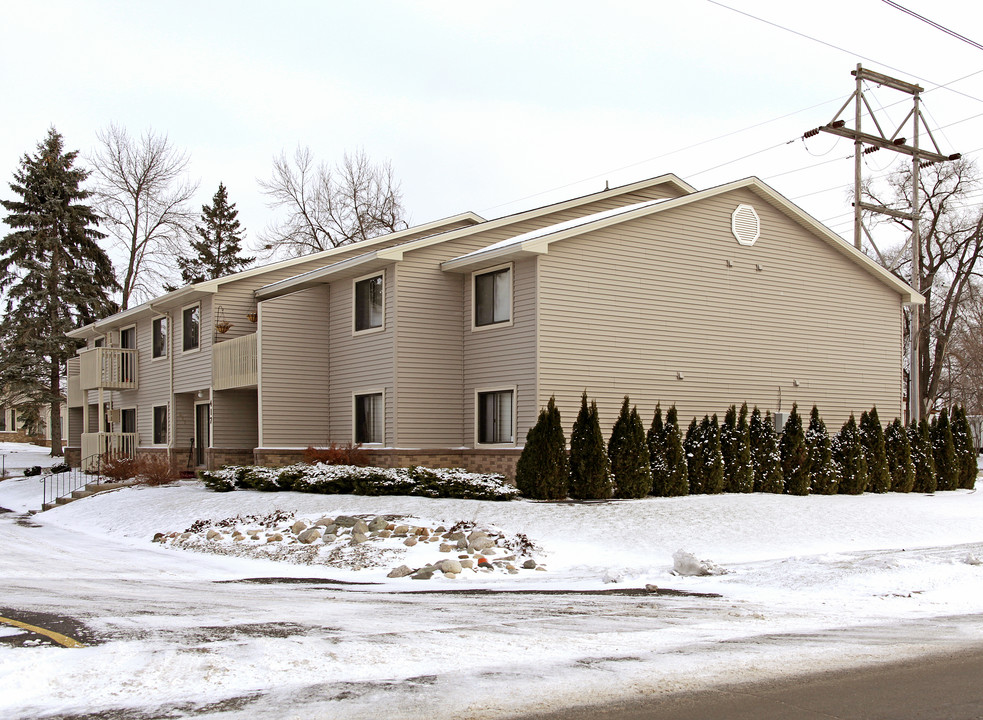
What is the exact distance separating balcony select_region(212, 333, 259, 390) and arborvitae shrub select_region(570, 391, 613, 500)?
9.69 meters

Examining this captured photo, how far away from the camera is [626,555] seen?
1463 centimetres

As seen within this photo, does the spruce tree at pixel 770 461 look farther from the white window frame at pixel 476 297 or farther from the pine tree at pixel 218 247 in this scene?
the pine tree at pixel 218 247

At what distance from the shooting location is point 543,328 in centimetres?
2064

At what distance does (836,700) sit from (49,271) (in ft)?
165

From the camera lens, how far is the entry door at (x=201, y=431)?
29156 millimetres

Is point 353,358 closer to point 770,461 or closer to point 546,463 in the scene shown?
point 546,463

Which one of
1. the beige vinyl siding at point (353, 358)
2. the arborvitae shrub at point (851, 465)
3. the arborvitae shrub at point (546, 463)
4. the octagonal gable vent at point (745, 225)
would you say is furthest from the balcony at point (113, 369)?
the arborvitae shrub at point (851, 465)

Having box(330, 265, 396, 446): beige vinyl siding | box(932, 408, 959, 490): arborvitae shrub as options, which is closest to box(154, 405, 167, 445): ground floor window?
box(330, 265, 396, 446): beige vinyl siding

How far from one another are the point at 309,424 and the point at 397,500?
24.2ft

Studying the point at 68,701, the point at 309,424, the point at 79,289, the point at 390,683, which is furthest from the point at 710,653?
the point at 79,289

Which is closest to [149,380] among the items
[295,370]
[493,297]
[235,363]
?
[235,363]

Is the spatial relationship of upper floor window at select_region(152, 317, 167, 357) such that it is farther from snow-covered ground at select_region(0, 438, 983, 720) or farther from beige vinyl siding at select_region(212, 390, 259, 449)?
snow-covered ground at select_region(0, 438, 983, 720)

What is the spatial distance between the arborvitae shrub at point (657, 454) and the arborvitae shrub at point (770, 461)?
259 centimetres

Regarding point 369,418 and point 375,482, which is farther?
point 369,418
